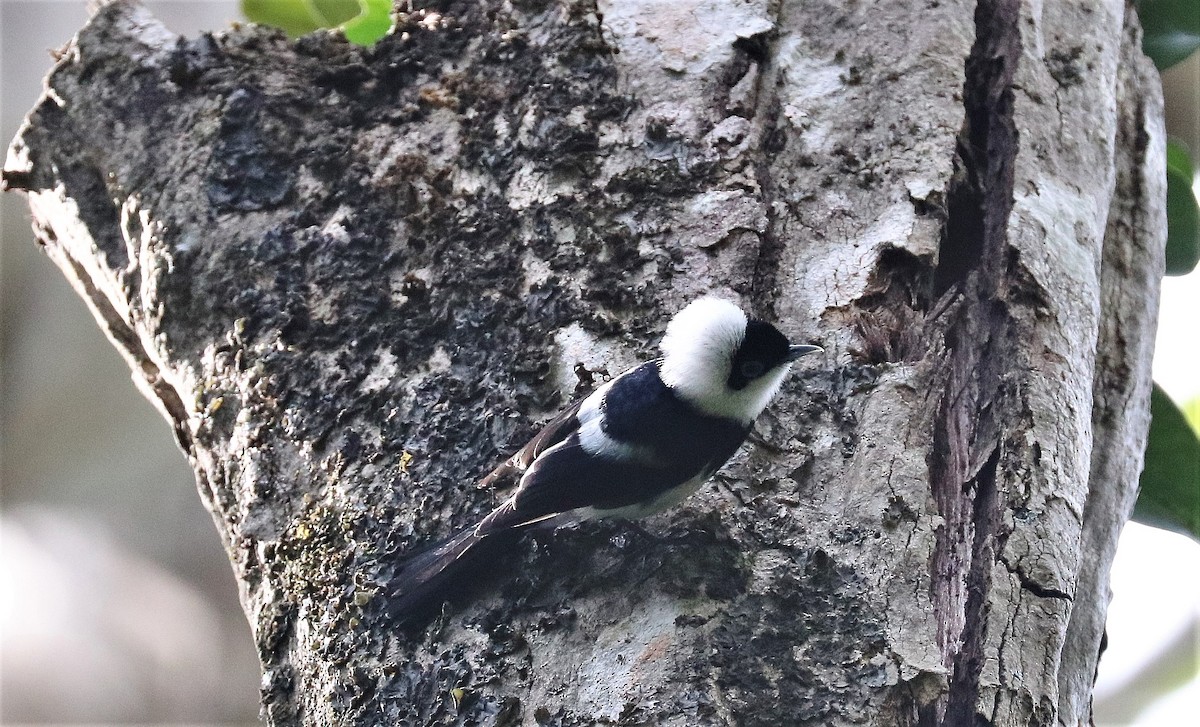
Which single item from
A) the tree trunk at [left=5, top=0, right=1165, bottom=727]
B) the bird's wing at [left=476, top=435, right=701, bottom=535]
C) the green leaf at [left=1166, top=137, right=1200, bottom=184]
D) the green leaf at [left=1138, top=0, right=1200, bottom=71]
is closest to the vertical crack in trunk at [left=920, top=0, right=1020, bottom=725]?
the tree trunk at [left=5, top=0, right=1165, bottom=727]

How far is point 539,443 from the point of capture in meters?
2.14

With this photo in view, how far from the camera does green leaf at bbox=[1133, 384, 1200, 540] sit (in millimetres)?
3178

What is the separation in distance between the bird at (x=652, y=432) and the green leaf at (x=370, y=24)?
64.9 inches

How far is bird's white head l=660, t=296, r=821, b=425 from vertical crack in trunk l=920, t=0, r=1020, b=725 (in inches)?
14.8

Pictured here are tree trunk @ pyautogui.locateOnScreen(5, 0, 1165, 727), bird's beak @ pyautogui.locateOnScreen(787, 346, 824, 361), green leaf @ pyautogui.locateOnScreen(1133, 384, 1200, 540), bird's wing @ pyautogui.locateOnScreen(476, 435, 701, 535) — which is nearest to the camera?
tree trunk @ pyautogui.locateOnScreen(5, 0, 1165, 727)

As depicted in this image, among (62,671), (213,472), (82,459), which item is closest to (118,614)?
(62,671)

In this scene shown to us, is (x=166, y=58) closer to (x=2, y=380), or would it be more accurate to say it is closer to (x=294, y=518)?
(x=294, y=518)

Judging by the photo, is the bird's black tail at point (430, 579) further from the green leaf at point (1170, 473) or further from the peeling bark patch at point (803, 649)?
the green leaf at point (1170, 473)

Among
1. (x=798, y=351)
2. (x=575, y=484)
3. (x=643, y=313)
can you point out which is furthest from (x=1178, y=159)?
(x=575, y=484)

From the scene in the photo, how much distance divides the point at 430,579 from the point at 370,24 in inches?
81.7

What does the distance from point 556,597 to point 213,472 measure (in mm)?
1097

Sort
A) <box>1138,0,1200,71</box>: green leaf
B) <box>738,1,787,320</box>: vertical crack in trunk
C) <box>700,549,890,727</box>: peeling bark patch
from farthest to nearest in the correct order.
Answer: <box>1138,0,1200,71</box>: green leaf < <box>738,1,787,320</box>: vertical crack in trunk < <box>700,549,890,727</box>: peeling bark patch

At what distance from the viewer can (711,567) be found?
1919 millimetres

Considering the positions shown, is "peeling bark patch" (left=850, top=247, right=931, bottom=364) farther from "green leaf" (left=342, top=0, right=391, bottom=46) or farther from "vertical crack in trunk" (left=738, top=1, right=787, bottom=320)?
"green leaf" (left=342, top=0, right=391, bottom=46)
